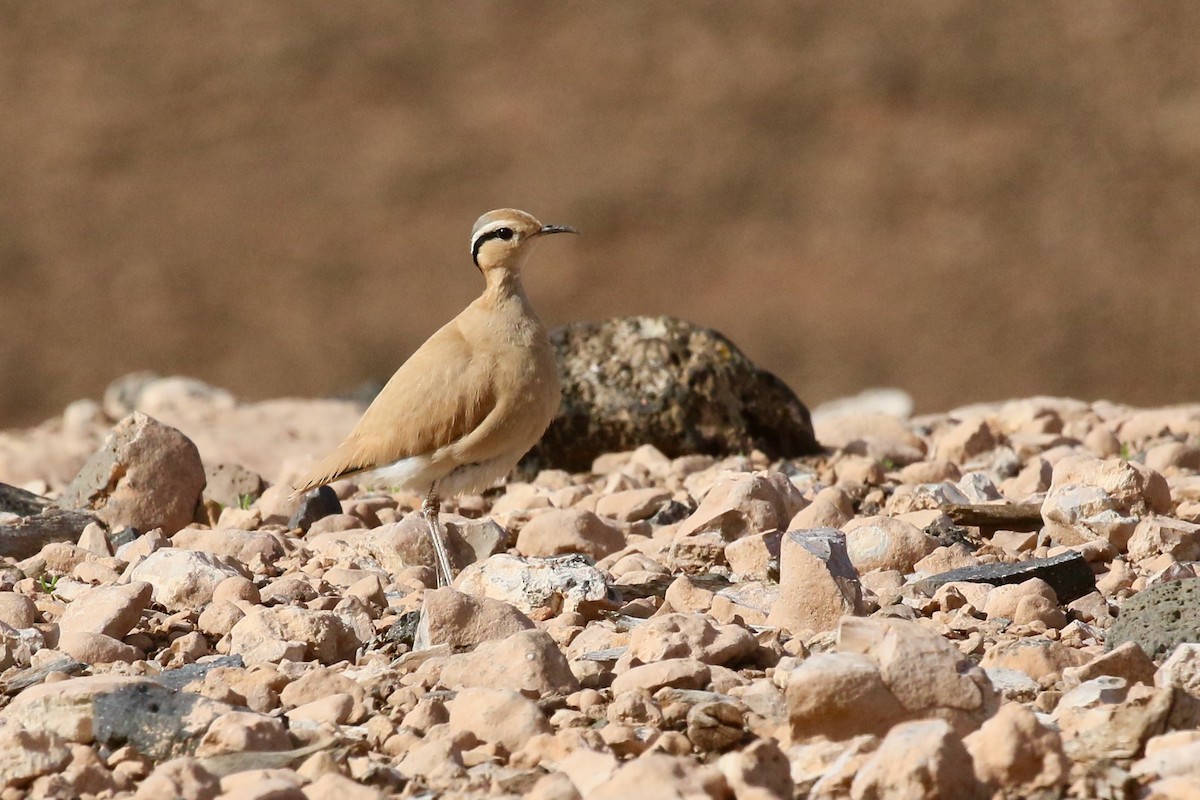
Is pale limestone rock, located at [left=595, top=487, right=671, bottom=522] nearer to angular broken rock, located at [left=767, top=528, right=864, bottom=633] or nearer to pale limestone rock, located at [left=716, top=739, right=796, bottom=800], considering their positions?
angular broken rock, located at [left=767, top=528, right=864, bottom=633]

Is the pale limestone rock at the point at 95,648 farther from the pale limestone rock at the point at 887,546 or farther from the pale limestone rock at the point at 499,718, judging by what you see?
the pale limestone rock at the point at 887,546

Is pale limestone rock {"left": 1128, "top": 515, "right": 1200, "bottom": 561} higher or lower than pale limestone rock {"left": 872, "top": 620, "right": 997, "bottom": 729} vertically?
higher

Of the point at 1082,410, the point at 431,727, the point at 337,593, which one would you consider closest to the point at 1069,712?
the point at 431,727

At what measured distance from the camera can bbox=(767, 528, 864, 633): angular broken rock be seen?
420cm

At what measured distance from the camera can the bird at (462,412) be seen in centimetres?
575

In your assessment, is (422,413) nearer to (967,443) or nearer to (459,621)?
(459,621)

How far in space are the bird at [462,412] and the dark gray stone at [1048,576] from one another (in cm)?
178

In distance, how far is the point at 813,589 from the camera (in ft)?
13.8

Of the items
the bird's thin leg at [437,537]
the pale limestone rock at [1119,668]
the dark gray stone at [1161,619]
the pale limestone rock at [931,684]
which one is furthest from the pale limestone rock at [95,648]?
the dark gray stone at [1161,619]

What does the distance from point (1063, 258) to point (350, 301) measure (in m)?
10.8

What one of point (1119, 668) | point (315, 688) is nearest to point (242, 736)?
point (315, 688)

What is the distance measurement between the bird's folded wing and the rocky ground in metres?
0.33

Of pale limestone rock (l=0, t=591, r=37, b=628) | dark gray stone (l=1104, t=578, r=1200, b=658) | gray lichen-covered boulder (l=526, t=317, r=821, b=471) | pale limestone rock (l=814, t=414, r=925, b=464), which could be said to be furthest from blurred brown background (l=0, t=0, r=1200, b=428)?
pale limestone rock (l=0, t=591, r=37, b=628)

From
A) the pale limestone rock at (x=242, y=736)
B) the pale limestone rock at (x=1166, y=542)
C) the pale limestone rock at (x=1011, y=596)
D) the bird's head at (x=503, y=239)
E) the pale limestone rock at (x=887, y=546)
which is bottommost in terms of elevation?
the pale limestone rock at (x=242, y=736)
